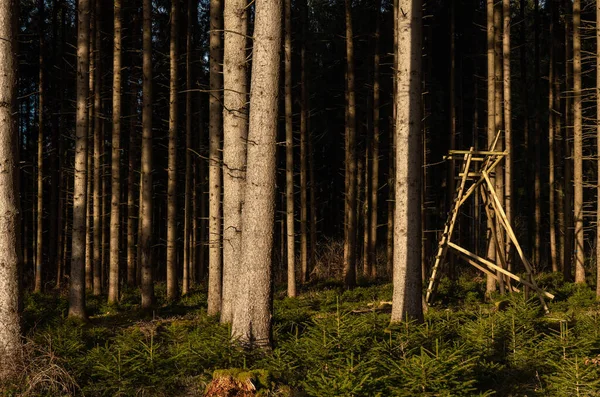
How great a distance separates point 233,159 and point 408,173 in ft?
9.36

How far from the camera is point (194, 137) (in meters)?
28.0

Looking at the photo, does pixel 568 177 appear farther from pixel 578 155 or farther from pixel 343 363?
pixel 343 363

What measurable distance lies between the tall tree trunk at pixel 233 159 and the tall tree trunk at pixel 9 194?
10.8ft

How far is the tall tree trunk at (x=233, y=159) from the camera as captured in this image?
10453 millimetres

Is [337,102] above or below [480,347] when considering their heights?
above

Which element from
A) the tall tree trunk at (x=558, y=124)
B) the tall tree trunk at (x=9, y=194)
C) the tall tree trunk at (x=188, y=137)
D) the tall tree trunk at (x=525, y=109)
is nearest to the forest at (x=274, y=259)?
the tall tree trunk at (x=9, y=194)

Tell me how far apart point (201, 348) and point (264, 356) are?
80 cm

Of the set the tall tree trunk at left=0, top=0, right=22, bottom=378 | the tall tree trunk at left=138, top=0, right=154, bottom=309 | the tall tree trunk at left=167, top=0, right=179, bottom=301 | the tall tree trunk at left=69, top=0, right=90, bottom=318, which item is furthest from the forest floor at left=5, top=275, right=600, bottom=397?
the tall tree trunk at left=167, top=0, right=179, bottom=301

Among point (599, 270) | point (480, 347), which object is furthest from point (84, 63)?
point (599, 270)

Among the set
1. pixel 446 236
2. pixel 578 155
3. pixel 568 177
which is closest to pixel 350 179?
pixel 578 155

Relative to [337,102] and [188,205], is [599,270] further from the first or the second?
[337,102]

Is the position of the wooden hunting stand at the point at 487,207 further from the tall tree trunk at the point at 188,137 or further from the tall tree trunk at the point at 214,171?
the tall tree trunk at the point at 188,137

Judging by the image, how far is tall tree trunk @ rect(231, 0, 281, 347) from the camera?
314 inches

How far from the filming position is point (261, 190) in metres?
8.04
